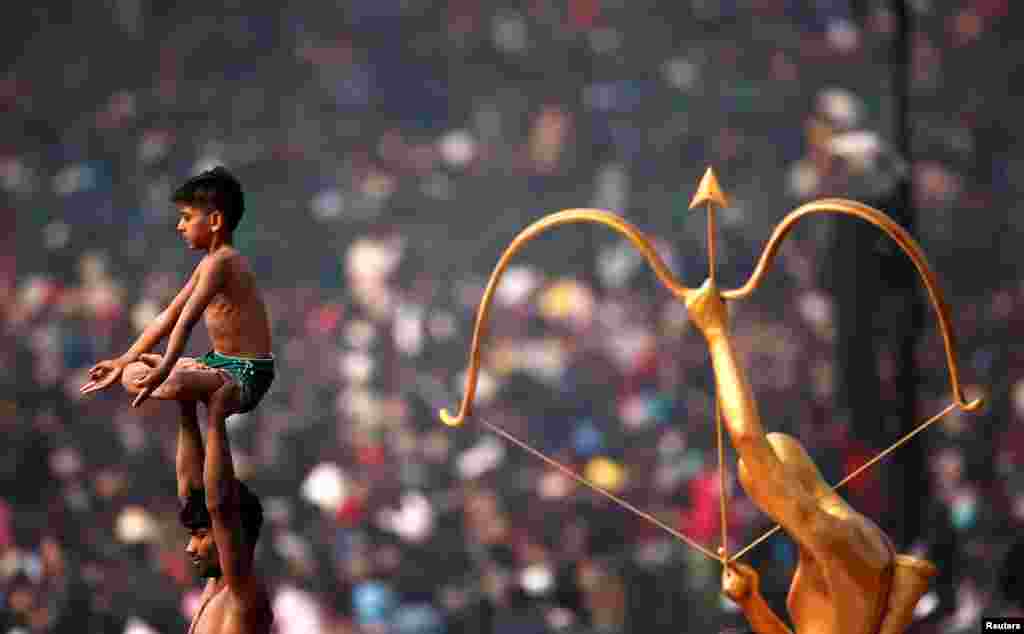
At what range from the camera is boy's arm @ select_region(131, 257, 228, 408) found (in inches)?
98.7

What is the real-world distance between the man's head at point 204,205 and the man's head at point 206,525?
0.32 metres

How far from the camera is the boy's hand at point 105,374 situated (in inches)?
100

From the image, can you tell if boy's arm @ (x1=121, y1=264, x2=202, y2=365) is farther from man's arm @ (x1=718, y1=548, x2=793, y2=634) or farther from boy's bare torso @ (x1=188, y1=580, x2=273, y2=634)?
man's arm @ (x1=718, y1=548, x2=793, y2=634)

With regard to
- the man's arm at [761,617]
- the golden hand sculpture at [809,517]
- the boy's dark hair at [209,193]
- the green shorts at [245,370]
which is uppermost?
the boy's dark hair at [209,193]

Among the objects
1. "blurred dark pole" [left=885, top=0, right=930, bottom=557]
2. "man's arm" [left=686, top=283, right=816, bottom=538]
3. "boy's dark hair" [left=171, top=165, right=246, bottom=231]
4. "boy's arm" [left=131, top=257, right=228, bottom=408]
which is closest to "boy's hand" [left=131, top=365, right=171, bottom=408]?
"boy's arm" [left=131, top=257, right=228, bottom=408]

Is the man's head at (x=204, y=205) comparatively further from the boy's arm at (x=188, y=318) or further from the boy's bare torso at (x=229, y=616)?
the boy's bare torso at (x=229, y=616)

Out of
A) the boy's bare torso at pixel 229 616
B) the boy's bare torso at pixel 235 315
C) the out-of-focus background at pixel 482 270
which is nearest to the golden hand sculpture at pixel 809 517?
the boy's bare torso at pixel 235 315

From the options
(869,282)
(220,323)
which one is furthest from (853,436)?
(220,323)

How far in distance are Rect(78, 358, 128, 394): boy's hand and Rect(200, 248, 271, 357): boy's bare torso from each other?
0.13m

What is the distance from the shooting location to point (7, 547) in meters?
4.91

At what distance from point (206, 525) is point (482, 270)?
3.28 metres

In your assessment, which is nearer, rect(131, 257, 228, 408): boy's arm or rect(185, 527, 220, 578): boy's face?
rect(131, 257, 228, 408): boy's arm

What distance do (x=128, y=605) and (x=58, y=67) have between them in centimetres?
228

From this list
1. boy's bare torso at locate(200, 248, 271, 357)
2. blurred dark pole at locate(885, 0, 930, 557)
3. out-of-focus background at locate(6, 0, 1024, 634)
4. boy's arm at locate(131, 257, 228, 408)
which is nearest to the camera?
boy's arm at locate(131, 257, 228, 408)
